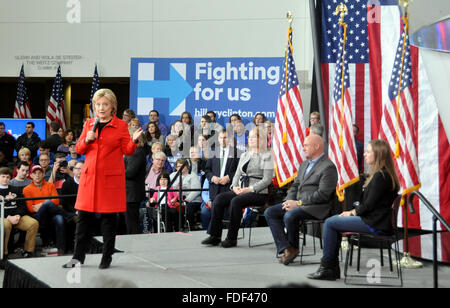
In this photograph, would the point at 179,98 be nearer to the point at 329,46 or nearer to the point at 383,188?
the point at 329,46

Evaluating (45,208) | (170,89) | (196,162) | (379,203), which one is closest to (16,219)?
(45,208)

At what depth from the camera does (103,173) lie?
5.55 meters

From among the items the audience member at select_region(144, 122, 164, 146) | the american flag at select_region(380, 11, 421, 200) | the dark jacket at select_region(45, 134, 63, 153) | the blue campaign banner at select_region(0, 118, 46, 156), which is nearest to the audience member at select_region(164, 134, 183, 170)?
the audience member at select_region(144, 122, 164, 146)

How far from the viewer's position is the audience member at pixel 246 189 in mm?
7211

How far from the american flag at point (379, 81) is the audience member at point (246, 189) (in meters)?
2.51

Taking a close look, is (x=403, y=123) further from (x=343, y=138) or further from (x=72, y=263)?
(x=72, y=263)

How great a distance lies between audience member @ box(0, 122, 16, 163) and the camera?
12725mm

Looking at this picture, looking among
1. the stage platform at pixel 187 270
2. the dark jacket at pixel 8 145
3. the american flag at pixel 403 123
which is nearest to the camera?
the stage platform at pixel 187 270

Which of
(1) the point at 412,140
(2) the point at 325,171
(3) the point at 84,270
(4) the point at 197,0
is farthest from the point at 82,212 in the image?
(4) the point at 197,0

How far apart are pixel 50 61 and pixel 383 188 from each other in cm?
1217

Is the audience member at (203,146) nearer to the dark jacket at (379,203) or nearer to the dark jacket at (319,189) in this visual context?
the dark jacket at (319,189)

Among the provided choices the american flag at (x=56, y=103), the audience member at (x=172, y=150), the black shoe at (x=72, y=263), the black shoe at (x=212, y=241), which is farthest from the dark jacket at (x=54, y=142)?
the black shoe at (x=72, y=263)

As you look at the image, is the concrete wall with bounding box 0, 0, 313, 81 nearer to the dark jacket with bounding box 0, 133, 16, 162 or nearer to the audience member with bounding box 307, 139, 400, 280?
the dark jacket with bounding box 0, 133, 16, 162

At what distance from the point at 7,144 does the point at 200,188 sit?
16.8 ft
